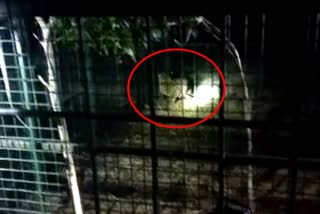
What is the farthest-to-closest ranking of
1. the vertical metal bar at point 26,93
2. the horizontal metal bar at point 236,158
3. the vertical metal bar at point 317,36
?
the vertical metal bar at point 26,93 < the horizontal metal bar at point 236,158 < the vertical metal bar at point 317,36

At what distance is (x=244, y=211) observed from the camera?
130cm

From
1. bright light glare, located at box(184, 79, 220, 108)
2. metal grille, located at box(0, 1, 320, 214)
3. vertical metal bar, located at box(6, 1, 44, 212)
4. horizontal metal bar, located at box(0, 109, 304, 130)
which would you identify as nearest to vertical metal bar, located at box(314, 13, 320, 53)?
metal grille, located at box(0, 1, 320, 214)

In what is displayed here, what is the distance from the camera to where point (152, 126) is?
3.74 feet

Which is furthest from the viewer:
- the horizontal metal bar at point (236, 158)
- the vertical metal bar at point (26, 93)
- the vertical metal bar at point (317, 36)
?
the vertical metal bar at point (26, 93)

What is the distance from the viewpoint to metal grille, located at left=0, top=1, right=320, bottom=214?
44.2 inches

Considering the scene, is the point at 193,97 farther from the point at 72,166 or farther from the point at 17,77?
the point at 17,77

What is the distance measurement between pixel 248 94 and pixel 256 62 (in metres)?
0.21

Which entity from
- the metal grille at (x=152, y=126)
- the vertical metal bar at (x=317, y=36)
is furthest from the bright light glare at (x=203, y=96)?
the vertical metal bar at (x=317, y=36)

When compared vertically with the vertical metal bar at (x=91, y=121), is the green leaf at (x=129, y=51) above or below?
above

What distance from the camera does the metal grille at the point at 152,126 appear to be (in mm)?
1123

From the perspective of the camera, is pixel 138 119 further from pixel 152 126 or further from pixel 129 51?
pixel 129 51

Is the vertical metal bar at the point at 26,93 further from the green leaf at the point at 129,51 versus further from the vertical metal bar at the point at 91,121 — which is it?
the green leaf at the point at 129,51

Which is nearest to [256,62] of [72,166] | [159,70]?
[159,70]

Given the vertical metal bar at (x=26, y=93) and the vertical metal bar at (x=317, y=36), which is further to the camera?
the vertical metal bar at (x=26, y=93)
